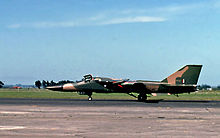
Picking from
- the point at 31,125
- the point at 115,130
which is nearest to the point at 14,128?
the point at 31,125

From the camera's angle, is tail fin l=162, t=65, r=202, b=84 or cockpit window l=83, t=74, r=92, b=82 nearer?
tail fin l=162, t=65, r=202, b=84

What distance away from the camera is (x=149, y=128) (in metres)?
14.6

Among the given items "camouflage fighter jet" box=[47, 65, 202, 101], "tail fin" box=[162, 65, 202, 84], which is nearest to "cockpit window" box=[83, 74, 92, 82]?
"camouflage fighter jet" box=[47, 65, 202, 101]

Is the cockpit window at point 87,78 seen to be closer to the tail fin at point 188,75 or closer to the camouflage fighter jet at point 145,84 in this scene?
the camouflage fighter jet at point 145,84

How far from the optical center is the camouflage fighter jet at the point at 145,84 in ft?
118

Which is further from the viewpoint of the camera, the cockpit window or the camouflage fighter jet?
the cockpit window

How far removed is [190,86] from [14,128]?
2531 cm

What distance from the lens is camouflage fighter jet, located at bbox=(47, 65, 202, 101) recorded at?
118 feet

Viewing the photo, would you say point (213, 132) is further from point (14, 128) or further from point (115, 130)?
point (14, 128)

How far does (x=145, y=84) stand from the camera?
36.3 m

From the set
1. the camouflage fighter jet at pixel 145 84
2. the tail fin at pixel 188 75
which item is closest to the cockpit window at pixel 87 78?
the camouflage fighter jet at pixel 145 84

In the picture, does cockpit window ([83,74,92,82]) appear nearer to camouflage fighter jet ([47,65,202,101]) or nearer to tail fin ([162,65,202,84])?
camouflage fighter jet ([47,65,202,101])

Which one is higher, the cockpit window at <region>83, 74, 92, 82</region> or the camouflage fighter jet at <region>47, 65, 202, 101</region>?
the cockpit window at <region>83, 74, 92, 82</region>

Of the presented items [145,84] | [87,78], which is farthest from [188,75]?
[87,78]
